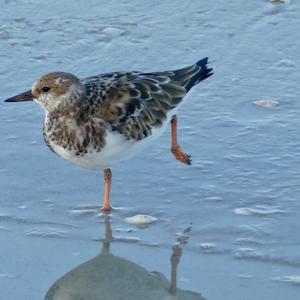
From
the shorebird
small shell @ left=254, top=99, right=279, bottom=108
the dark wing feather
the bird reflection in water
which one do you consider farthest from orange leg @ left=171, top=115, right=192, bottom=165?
the bird reflection in water

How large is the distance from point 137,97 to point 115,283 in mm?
1325

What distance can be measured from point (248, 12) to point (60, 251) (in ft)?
10.8

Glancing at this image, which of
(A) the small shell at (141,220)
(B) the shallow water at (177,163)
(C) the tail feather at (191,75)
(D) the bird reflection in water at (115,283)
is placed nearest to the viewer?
(D) the bird reflection in water at (115,283)

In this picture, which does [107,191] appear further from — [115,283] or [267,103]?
[267,103]

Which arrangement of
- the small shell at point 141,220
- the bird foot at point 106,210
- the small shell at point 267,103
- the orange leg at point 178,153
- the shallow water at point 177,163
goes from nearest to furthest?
the shallow water at point 177,163, the small shell at point 141,220, the bird foot at point 106,210, the orange leg at point 178,153, the small shell at point 267,103

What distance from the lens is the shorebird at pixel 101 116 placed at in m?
5.23

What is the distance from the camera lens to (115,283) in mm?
4543

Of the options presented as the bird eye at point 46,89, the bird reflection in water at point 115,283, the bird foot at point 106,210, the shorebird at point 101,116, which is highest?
the bird eye at point 46,89

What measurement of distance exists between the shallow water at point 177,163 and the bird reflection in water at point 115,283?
0.04 meters

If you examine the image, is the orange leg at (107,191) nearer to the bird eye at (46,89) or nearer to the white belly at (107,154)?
the white belly at (107,154)

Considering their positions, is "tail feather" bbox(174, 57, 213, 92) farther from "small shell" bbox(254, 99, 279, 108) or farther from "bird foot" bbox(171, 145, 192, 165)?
"small shell" bbox(254, 99, 279, 108)

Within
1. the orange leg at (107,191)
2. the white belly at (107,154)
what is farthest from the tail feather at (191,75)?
the orange leg at (107,191)

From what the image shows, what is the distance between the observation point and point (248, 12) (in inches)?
298

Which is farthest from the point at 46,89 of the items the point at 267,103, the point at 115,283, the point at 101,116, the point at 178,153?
the point at 267,103
